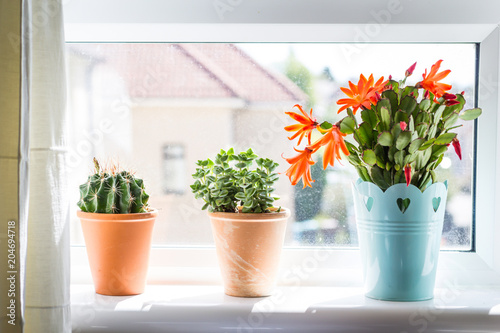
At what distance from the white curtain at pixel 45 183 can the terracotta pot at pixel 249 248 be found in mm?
346

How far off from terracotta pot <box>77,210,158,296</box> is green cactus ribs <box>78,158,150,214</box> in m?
0.02

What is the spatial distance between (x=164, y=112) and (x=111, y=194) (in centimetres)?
34

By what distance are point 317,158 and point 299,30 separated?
337 mm

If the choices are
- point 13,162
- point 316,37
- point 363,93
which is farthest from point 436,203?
point 13,162

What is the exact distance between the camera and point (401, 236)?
1105 mm

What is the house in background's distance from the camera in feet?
4.63

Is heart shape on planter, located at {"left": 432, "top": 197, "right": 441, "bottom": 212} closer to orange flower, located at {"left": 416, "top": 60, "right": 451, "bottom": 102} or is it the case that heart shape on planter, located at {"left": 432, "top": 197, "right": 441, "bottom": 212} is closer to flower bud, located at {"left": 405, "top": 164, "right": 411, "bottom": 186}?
flower bud, located at {"left": 405, "top": 164, "right": 411, "bottom": 186}

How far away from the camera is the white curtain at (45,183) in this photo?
976 mm

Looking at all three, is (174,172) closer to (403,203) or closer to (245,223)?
(245,223)

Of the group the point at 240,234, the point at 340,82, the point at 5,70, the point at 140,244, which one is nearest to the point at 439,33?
the point at 340,82

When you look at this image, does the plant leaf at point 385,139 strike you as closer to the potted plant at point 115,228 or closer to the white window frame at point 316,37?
the white window frame at point 316,37

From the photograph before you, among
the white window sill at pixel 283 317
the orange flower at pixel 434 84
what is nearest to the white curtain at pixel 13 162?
the white window sill at pixel 283 317

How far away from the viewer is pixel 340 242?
55.1 inches

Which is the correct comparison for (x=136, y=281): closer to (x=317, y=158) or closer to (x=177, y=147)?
(x=177, y=147)
